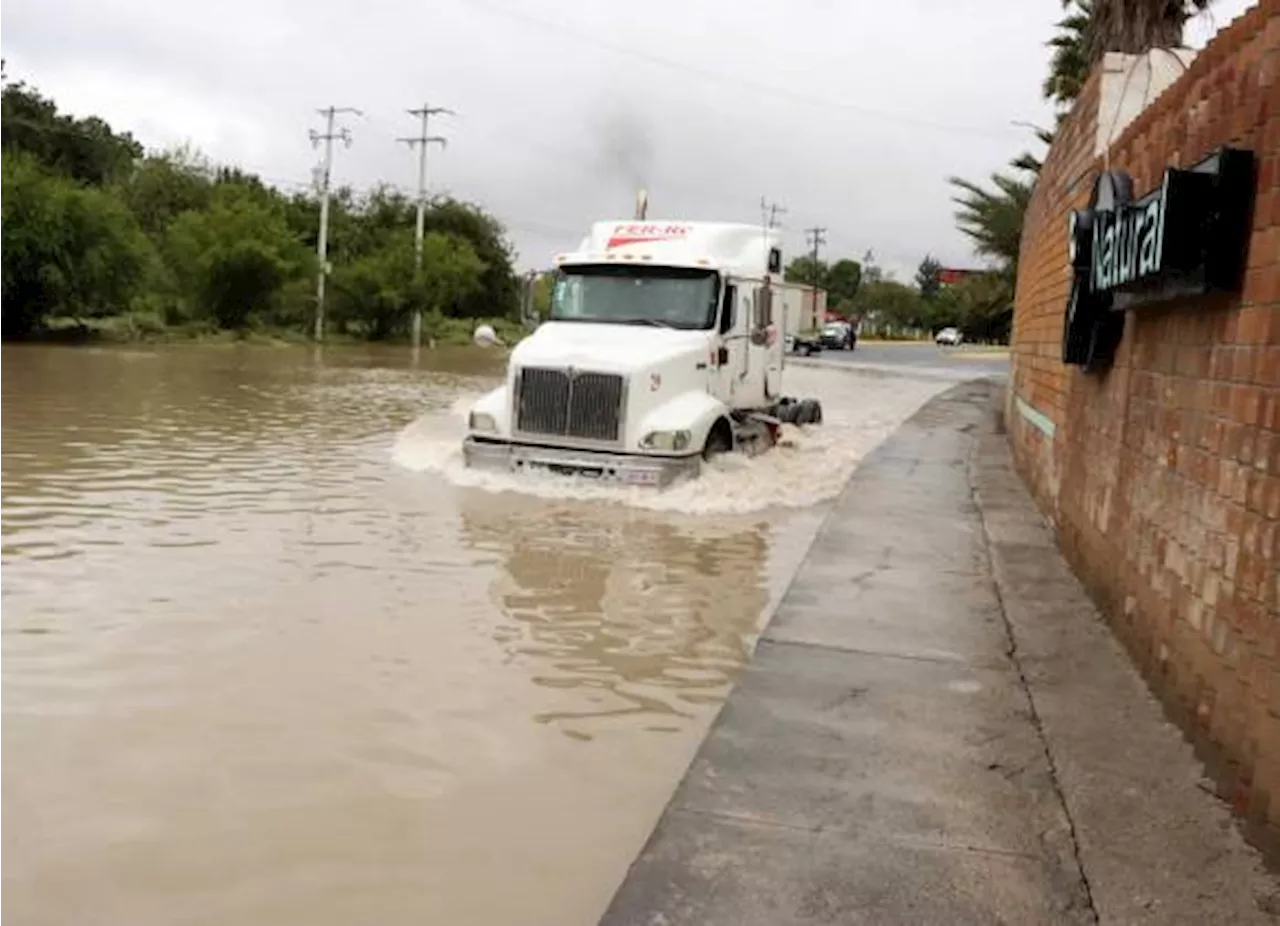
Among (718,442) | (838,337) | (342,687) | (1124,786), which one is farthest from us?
(838,337)

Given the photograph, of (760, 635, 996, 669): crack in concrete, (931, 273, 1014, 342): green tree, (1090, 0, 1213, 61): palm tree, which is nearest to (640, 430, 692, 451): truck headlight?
(760, 635, 996, 669): crack in concrete

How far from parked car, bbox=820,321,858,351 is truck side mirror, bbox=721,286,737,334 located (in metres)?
53.6

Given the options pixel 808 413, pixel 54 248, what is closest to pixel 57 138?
pixel 54 248

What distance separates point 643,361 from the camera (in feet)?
42.2

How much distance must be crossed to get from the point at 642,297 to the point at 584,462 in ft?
8.79

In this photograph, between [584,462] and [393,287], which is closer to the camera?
[584,462]

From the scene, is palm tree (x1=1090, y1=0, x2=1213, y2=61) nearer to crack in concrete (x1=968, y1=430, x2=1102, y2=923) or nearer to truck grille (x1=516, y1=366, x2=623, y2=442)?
truck grille (x1=516, y1=366, x2=623, y2=442)

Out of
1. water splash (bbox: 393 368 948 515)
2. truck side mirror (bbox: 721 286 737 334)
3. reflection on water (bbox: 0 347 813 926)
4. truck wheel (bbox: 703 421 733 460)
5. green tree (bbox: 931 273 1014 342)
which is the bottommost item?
reflection on water (bbox: 0 347 813 926)

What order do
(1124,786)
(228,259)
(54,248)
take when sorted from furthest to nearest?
(228,259) → (54,248) → (1124,786)

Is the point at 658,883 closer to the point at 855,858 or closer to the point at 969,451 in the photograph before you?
the point at 855,858

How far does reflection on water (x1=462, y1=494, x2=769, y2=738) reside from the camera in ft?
20.4

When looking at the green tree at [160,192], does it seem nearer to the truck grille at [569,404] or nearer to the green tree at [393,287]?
the green tree at [393,287]

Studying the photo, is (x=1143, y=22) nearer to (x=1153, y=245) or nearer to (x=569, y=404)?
(x=569, y=404)

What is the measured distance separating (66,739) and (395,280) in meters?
56.6
